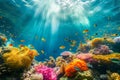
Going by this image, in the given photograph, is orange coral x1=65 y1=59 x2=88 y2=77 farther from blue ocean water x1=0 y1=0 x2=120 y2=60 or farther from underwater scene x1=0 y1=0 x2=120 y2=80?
blue ocean water x1=0 y1=0 x2=120 y2=60

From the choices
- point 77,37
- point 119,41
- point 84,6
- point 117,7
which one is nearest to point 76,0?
point 84,6

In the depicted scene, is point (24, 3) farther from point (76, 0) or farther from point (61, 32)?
point (61, 32)

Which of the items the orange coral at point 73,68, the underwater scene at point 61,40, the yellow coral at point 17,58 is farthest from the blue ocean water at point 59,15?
the yellow coral at point 17,58

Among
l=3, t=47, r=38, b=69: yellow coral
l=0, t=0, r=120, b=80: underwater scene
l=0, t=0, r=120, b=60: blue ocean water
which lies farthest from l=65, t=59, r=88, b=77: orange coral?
l=0, t=0, r=120, b=60: blue ocean water

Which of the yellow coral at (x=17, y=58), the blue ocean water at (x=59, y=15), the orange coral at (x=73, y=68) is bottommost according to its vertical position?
the orange coral at (x=73, y=68)

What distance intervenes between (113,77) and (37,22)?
2620cm

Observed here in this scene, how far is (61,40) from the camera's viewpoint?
45375mm

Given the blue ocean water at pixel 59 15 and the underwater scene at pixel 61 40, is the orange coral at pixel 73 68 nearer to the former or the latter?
the underwater scene at pixel 61 40

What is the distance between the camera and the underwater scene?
6.96m

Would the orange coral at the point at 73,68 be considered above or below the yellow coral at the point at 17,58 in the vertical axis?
below

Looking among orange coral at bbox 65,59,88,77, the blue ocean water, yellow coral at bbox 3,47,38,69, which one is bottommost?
orange coral at bbox 65,59,88,77

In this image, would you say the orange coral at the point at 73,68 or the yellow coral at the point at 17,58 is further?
the orange coral at the point at 73,68

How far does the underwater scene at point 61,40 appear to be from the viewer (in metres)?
6.96

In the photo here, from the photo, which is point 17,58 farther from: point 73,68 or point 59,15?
point 59,15
